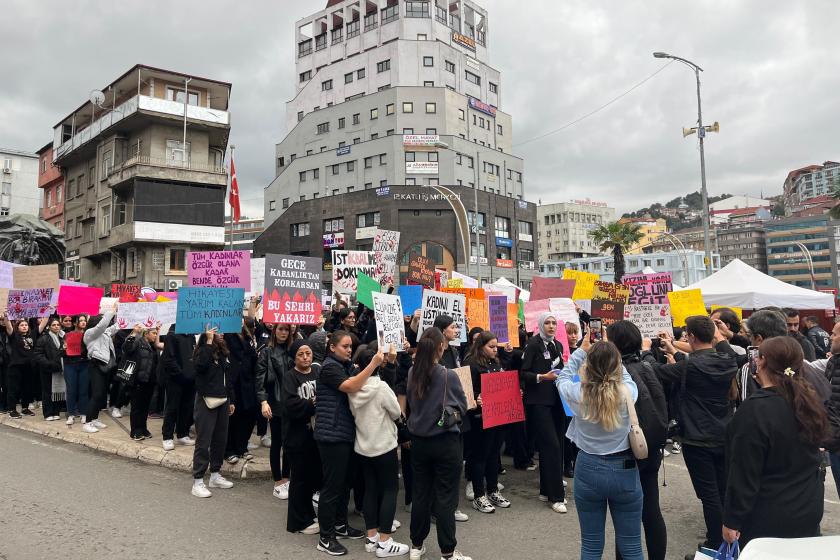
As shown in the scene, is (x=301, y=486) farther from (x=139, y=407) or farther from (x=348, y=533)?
(x=139, y=407)

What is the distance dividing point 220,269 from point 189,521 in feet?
11.6

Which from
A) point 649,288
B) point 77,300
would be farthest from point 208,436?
point 649,288

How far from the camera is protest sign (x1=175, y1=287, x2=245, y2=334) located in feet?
21.3

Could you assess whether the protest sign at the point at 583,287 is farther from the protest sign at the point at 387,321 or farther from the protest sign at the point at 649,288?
the protest sign at the point at 387,321

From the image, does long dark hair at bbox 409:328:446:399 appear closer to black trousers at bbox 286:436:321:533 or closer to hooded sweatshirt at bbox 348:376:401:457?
hooded sweatshirt at bbox 348:376:401:457

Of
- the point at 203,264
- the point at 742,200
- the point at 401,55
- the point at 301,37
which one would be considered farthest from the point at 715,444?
the point at 742,200

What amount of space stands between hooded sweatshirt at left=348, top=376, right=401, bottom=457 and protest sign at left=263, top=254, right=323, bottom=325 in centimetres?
231

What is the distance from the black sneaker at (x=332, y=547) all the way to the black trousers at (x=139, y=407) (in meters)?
5.09

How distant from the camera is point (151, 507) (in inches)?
229

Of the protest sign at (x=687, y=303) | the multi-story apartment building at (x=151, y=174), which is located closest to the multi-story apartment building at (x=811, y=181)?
the multi-story apartment building at (x=151, y=174)

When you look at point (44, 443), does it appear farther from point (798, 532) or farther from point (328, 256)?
point (328, 256)

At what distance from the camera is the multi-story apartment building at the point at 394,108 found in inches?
2489

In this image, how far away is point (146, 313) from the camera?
29.9ft

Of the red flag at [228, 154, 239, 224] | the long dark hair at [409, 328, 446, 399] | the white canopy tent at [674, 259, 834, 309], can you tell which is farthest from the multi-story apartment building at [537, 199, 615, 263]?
the long dark hair at [409, 328, 446, 399]
